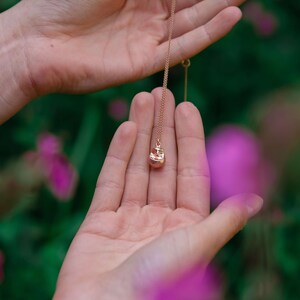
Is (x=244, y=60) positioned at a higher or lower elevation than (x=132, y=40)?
lower

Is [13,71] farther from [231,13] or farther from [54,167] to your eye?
[231,13]

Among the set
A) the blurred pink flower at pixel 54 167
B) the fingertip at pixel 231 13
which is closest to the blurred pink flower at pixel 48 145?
the blurred pink flower at pixel 54 167

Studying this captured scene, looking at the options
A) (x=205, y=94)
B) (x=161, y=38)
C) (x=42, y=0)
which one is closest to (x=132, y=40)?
(x=161, y=38)

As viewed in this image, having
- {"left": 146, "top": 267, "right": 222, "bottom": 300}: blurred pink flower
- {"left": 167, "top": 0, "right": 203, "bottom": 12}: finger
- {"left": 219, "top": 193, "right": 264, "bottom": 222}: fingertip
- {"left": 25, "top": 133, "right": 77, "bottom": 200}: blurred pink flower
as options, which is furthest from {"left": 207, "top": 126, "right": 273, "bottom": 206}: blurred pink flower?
{"left": 25, "top": 133, "right": 77, "bottom": 200}: blurred pink flower

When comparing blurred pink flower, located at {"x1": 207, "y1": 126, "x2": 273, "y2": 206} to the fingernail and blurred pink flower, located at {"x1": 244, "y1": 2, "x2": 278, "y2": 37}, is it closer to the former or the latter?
the fingernail

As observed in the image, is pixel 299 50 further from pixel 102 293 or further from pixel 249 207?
pixel 102 293

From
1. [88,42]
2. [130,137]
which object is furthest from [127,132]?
[88,42]
